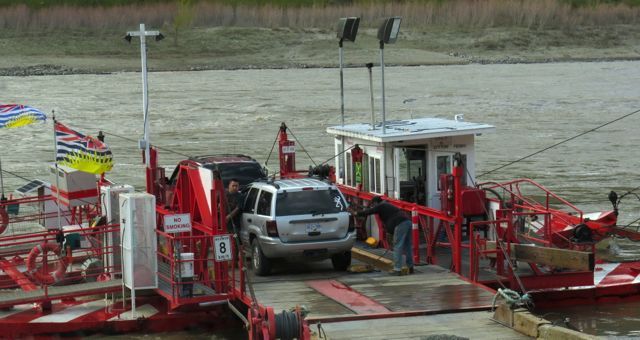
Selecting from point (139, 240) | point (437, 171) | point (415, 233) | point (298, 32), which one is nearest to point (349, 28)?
point (437, 171)

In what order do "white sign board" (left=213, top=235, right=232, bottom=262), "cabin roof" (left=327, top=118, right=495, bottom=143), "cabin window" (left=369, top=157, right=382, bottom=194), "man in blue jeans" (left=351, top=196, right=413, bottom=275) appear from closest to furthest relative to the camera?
"white sign board" (left=213, top=235, right=232, bottom=262) → "man in blue jeans" (left=351, top=196, right=413, bottom=275) → "cabin roof" (left=327, top=118, right=495, bottom=143) → "cabin window" (left=369, top=157, right=382, bottom=194)

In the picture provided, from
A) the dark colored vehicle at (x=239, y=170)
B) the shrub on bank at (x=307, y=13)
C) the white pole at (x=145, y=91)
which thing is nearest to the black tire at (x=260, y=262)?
the white pole at (x=145, y=91)

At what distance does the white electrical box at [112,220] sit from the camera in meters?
18.7

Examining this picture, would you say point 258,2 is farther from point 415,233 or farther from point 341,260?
point 341,260

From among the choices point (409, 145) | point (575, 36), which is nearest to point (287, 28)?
point (575, 36)

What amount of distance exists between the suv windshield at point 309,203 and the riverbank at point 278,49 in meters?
68.6

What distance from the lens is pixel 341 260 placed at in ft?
62.0

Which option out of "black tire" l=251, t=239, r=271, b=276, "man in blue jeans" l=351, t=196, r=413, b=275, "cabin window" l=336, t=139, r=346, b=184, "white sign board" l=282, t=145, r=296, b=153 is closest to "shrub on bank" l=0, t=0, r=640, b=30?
"white sign board" l=282, t=145, r=296, b=153

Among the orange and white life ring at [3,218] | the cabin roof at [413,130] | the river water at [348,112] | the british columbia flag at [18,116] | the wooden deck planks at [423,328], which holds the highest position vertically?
the british columbia flag at [18,116]

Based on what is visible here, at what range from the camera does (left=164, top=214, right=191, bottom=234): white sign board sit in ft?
56.4

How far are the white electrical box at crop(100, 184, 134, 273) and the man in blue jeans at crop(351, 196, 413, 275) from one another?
3.46m

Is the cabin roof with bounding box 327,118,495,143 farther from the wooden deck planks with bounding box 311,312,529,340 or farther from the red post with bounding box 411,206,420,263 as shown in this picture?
the wooden deck planks with bounding box 311,312,529,340

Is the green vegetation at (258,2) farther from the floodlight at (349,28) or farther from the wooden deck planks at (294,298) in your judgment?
the wooden deck planks at (294,298)

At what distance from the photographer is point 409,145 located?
814 inches
